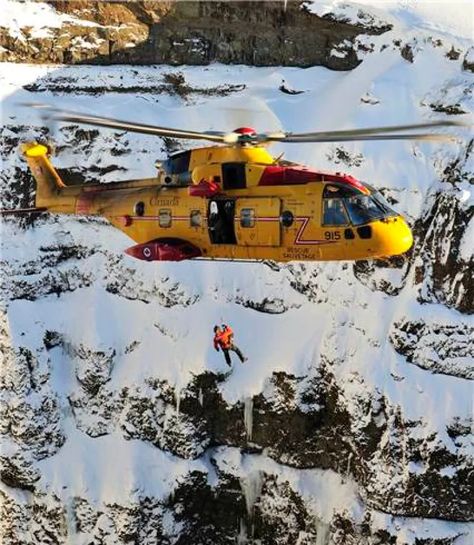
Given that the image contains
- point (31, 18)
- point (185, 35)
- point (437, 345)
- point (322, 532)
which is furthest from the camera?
point (185, 35)

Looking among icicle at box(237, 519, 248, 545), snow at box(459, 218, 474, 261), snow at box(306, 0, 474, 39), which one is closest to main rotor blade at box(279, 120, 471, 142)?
snow at box(459, 218, 474, 261)

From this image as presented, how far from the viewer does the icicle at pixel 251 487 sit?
3153 centimetres

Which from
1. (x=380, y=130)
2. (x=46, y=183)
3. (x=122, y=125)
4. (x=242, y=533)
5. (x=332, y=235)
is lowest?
(x=242, y=533)

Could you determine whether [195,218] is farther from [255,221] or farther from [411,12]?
[411,12]

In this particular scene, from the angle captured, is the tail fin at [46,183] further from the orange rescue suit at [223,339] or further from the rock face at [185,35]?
the rock face at [185,35]

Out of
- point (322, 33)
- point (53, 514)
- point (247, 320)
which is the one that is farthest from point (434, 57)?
point (53, 514)

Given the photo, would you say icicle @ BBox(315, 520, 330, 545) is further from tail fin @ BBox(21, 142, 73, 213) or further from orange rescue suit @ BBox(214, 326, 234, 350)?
tail fin @ BBox(21, 142, 73, 213)

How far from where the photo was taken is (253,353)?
101 ft

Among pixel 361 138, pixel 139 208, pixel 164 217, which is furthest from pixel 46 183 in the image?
pixel 361 138

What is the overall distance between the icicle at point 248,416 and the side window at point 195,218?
48.9 feet

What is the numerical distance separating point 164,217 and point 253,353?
46.0ft

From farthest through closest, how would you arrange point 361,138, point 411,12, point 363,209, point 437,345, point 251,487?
point 411,12, point 251,487, point 437,345, point 363,209, point 361,138

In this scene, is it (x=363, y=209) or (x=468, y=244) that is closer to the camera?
(x=363, y=209)

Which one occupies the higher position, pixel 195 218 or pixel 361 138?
pixel 361 138
